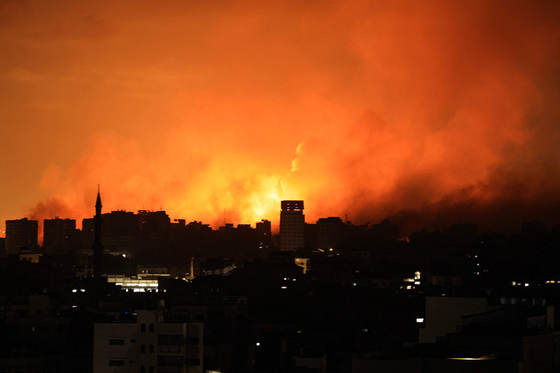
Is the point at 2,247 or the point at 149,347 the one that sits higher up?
the point at 2,247

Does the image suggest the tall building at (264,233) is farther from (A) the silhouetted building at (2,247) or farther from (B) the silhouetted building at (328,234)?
(A) the silhouetted building at (2,247)

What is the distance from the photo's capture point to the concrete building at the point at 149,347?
70.0 ft

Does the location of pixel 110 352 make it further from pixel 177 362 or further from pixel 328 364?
pixel 328 364

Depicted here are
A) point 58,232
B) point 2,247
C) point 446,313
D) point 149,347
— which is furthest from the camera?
point 58,232

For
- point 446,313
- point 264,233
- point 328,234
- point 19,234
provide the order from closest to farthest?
point 446,313, point 328,234, point 19,234, point 264,233

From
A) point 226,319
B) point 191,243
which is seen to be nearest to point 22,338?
point 226,319

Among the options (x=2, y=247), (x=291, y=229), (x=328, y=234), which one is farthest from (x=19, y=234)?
(x=328, y=234)

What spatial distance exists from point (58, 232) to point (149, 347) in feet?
262

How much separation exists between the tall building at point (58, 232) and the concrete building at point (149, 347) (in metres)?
76.8

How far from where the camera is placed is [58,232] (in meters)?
99.1

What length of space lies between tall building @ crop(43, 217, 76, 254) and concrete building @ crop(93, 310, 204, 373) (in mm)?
76831

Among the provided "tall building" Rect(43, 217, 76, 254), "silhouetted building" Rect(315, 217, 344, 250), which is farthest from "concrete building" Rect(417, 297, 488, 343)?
"tall building" Rect(43, 217, 76, 254)

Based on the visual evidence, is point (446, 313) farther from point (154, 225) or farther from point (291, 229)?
point (154, 225)

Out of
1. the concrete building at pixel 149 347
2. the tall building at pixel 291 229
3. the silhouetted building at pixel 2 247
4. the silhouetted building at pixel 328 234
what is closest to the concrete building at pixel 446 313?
the concrete building at pixel 149 347
